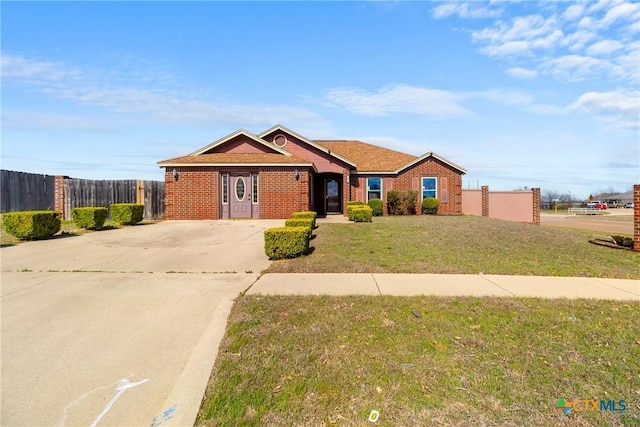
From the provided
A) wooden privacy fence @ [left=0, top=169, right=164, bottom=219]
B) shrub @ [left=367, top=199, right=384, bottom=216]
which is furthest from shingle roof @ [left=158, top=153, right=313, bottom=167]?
shrub @ [left=367, top=199, right=384, bottom=216]

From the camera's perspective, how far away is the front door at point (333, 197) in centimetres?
2305

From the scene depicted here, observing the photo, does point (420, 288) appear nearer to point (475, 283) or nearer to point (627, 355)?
point (475, 283)

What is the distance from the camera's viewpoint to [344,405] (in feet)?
8.54

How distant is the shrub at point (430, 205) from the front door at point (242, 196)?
11.8m

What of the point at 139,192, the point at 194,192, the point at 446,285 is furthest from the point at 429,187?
the point at 446,285

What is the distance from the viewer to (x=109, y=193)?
18594 millimetres

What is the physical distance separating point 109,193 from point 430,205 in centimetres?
1923

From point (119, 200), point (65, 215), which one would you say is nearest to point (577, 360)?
point (119, 200)

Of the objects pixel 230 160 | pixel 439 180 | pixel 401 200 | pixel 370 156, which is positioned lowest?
pixel 401 200

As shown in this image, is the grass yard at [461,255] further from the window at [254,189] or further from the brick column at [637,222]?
the window at [254,189]

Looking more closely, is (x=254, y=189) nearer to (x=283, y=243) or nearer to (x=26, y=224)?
(x=26, y=224)

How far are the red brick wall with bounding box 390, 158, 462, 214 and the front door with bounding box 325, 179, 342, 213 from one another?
3241mm

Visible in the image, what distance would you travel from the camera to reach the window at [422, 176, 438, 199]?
22.9m

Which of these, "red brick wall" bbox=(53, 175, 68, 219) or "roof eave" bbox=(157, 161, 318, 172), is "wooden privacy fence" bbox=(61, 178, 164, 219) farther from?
"roof eave" bbox=(157, 161, 318, 172)
